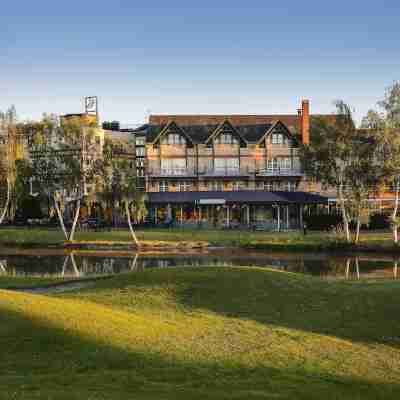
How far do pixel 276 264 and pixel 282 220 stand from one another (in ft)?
86.9

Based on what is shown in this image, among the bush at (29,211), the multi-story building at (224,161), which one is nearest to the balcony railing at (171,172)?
the multi-story building at (224,161)

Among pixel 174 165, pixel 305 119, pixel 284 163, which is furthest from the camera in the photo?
pixel 174 165

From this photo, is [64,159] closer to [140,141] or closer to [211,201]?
[211,201]

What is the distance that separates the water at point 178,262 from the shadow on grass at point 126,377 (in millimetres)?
19129

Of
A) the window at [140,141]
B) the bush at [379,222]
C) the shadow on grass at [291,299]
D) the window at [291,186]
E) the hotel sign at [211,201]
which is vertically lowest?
the shadow on grass at [291,299]

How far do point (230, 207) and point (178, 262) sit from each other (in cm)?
2778

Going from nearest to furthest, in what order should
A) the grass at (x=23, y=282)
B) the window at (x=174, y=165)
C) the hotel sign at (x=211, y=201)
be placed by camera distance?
1. the grass at (x=23, y=282)
2. the hotel sign at (x=211, y=201)
3. the window at (x=174, y=165)

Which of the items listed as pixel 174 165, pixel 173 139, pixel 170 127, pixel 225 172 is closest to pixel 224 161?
pixel 225 172

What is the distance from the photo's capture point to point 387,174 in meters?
42.9

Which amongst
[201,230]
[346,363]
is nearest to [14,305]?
[346,363]

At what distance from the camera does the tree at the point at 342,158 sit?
142 feet

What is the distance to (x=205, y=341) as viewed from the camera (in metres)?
13.8

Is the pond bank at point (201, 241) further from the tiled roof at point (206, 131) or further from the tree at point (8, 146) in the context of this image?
the tiled roof at point (206, 131)

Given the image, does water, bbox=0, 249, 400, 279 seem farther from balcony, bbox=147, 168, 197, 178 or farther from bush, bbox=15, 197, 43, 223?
balcony, bbox=147, 168, 197, 178
